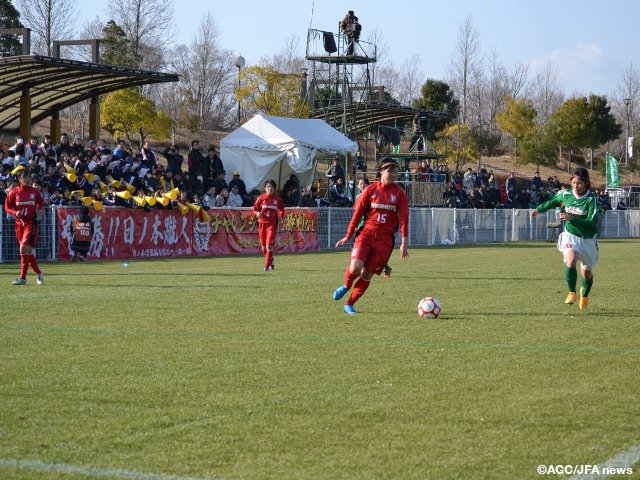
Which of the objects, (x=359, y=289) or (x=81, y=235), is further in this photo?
(x=81, y=235)

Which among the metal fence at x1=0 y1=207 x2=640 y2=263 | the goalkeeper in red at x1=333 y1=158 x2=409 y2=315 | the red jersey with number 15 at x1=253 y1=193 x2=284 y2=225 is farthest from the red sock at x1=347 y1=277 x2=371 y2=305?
the metal fence at x1=0 y1=207 x2=640 y2=263

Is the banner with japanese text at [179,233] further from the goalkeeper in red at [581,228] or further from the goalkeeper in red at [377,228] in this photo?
the goalkeeper in red at [581,228]

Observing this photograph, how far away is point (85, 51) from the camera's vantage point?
59500mm

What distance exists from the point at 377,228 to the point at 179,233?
16677 millimetres

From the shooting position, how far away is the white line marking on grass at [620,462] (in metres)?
4.86

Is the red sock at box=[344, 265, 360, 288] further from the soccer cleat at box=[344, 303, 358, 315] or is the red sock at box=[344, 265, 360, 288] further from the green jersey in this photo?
the green jersey

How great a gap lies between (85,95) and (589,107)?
50.9 metres

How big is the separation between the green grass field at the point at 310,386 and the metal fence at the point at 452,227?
10.2 m

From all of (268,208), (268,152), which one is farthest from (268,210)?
(268,152)

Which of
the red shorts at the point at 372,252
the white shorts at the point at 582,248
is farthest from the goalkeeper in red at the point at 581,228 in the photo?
the red shorts at the point at 372,252

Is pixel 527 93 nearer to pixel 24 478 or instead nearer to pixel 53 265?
pixel 53 265

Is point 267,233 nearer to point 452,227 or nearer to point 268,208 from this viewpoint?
point 268,208

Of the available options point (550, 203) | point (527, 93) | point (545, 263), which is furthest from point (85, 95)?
point (527, 93)

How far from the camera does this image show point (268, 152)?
37.8 meters
